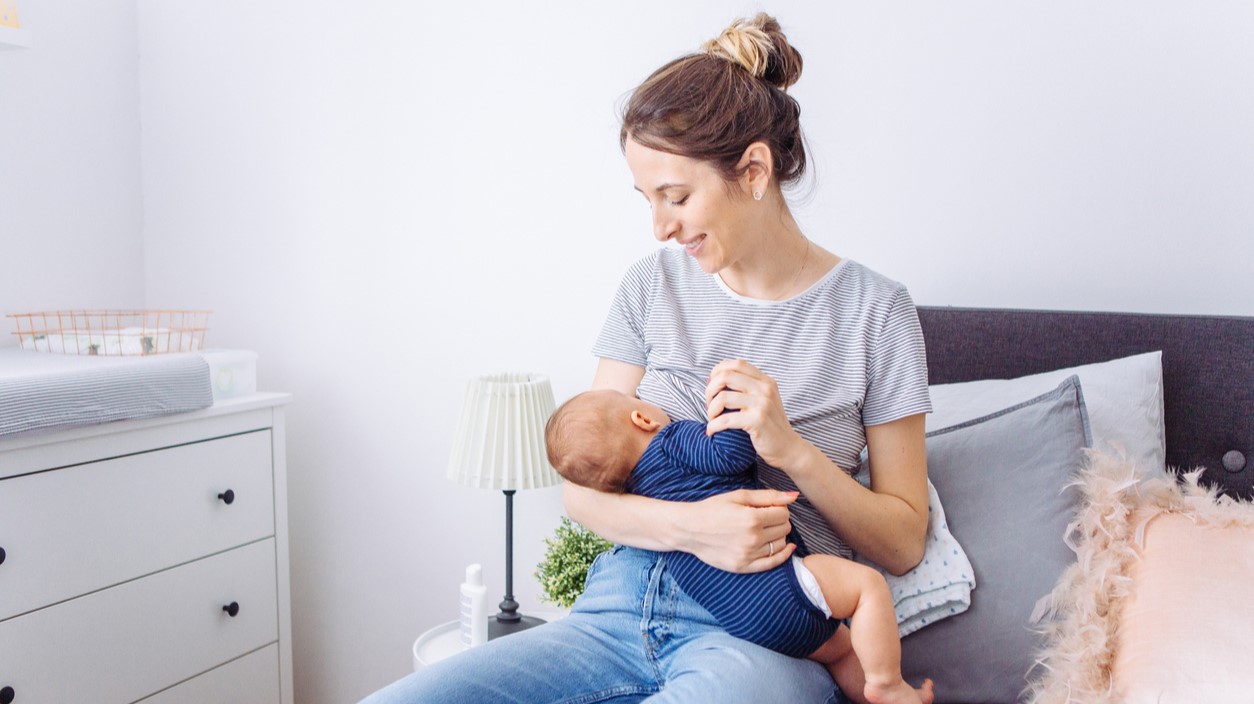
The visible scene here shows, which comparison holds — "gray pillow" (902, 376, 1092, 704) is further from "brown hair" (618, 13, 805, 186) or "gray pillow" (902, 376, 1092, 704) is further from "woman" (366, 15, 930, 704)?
"brown hair" (618, 13, 805, 186)

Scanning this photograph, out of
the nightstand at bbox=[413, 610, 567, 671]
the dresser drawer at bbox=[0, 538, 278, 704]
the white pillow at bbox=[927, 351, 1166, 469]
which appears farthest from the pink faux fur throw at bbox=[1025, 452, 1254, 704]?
the dresser drawer at bbox=[0, 538, 278, 704]

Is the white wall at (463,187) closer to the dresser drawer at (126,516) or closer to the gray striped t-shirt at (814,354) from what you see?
the dresser drawer at (126,516)

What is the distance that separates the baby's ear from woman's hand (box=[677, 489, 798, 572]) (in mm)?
124

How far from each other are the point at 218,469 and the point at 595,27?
1249mm

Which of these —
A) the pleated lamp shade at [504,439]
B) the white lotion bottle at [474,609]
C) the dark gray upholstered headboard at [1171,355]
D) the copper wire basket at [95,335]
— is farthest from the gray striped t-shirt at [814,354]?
the copper wire basket at [95,335]

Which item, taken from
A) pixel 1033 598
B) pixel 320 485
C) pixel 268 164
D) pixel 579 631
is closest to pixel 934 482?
pixel 1033 598

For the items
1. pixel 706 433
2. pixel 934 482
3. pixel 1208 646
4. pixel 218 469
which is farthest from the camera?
pixel 218 469

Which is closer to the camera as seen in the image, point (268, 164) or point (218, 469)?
point (218, 469)

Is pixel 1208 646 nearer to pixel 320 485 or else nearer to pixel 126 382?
pixel 126 382

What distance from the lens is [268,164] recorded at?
248 centimetres

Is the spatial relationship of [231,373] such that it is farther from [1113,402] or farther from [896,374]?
[1113,402]

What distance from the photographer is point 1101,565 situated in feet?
4.18

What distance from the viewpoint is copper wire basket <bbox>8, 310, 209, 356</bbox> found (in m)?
2.06

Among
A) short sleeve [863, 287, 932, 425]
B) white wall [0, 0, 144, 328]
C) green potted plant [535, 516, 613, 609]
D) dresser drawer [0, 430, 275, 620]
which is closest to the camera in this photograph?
short sleeve [863, 287, 932, 425]
